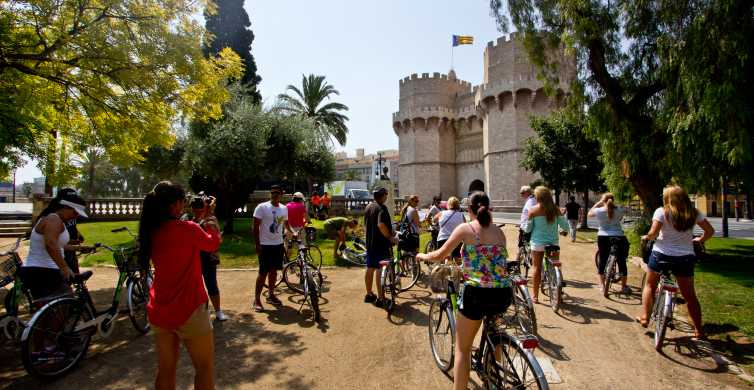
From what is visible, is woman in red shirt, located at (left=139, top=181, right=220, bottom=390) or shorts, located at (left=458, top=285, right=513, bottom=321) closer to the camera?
woman in red shirt, located at (left=139, top=181, right=220, bottom=390)

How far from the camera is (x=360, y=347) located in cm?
505

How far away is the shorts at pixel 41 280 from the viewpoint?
459 centimetres

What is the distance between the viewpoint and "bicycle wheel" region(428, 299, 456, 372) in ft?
13.4

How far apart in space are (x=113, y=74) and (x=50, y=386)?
5.51 metres

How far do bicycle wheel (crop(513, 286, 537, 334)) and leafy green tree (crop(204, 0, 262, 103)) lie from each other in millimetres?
24327

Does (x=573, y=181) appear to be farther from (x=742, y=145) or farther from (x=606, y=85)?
(x=742, y=145)

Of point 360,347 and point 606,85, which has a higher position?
point 606,85

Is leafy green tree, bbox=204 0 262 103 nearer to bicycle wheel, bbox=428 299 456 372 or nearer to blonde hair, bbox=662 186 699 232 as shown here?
bicycle wheel, bbox=428 299 456 372

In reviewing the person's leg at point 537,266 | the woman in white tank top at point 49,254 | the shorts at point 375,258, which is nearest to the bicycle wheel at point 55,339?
the woman in white tank top at point 49,254

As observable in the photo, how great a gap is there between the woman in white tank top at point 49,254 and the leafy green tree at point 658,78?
9.71 metres

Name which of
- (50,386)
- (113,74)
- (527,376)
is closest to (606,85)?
(527,376)

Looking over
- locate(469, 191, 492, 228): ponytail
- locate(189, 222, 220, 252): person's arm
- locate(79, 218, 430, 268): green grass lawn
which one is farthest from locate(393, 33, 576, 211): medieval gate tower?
locate(189, 222, 220, 252): person's arm

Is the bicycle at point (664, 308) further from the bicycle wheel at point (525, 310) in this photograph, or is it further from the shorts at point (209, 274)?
the shorts at point (209, 274)

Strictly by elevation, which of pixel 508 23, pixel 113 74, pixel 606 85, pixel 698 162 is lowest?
pixel 698 162
